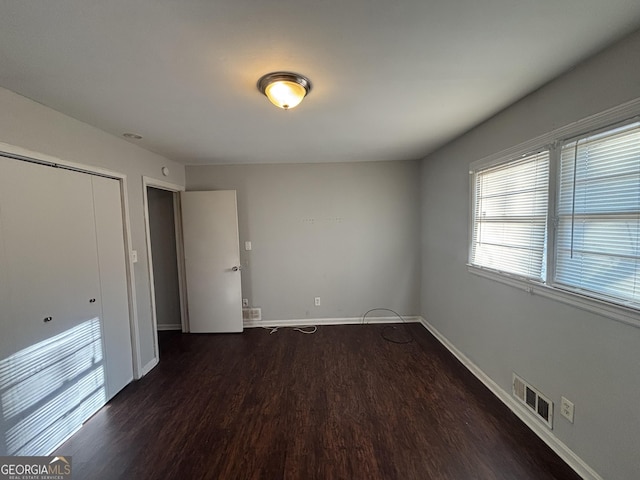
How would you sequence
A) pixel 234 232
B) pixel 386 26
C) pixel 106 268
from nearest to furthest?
pixel 386 26, pixel 106 268, pixel 234 232

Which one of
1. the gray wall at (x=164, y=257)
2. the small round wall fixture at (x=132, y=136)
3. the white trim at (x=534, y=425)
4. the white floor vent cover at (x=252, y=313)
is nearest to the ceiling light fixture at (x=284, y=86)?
the small round wall fixture at (x=132, y=136)

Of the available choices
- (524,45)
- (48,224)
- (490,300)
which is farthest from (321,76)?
(490,300)

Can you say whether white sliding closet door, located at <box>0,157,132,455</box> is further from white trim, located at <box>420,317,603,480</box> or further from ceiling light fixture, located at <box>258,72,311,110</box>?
white trim, located at <box>420,317,603,480</box>

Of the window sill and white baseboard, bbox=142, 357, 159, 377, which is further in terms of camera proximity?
white baseboard, bbox=142, 357, 159, 377

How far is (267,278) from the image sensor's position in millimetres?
3734

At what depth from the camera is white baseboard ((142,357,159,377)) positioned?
8.52ft

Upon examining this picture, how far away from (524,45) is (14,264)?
3.13 metres

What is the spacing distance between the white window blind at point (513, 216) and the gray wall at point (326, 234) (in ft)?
4.34

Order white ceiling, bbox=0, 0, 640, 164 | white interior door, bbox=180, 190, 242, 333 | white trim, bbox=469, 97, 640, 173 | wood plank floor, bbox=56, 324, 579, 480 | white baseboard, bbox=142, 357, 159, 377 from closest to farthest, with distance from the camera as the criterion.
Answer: white ceiling, bbox=0, 0, 640, 164 → white trim, bbox=469, 97, 640, 173 → wood plank floor, bbox=56, 324, 579, 480 → white baseboard, bbox=142, 357, 159, 377 → white interior door, bbox=180, 190, 242, 333

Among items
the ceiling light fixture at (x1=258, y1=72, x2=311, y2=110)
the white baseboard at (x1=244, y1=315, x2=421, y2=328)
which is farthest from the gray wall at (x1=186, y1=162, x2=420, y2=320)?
the ceiling light fixture at (x1=258, y1=72, x2=311, y2=110)

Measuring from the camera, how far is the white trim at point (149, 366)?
2.60m

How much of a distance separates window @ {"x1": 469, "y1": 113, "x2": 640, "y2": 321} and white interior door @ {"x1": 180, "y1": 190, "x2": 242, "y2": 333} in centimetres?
307

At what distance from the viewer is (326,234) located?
3.71 m

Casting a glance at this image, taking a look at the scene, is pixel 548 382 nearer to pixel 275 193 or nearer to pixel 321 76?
pixel 321 76
